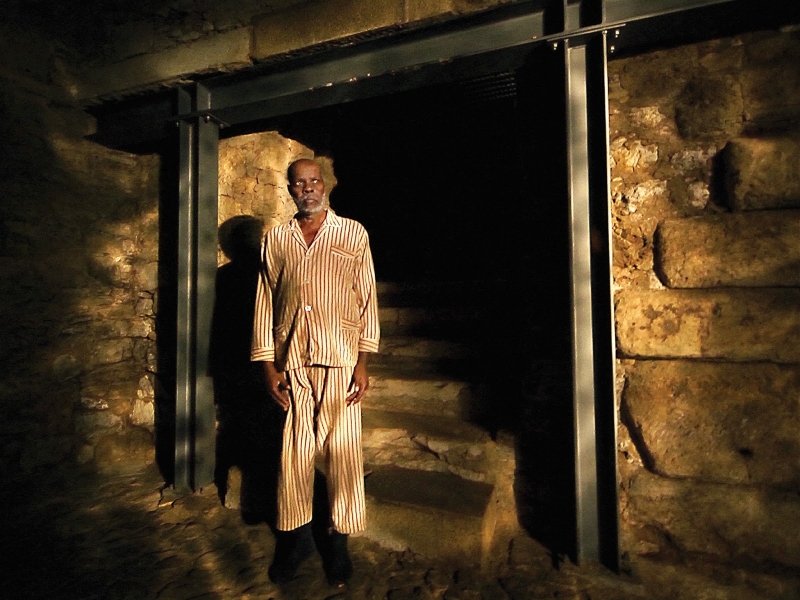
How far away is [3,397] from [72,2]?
2.71 m

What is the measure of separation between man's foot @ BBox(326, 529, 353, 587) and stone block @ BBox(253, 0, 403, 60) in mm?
2515

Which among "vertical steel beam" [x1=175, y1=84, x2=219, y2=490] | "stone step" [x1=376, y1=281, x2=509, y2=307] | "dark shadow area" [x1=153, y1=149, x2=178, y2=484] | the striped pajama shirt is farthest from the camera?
"stone step" [x1=376, y1=281, x2=509, y2=307]

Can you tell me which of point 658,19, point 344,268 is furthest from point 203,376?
point 658,19

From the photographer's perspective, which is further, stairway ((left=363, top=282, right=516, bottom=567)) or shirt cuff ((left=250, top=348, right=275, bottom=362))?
stairway ((left=363, top=282, right=516, bottom=567))

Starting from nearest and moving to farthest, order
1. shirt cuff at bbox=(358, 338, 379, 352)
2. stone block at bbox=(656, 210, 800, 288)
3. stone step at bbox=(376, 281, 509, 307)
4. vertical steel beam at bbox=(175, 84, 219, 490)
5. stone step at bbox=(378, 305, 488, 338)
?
stone block at bbox=(656, 210, 800, 288), shirt cuff at bbox=(358, 338, 379, 352), vertical steel beam at bbox=(175, 84, 219, 490), stone step at bbox=(378, 305, 488, 338), stone step at bbox=(376, 281, 509, 307)

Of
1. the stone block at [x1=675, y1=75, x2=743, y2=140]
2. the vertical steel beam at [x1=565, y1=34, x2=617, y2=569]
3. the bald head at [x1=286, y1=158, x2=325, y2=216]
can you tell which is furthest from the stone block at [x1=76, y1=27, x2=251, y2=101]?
the stone block at [x1=675, y1=75, x2=743, y2=140]

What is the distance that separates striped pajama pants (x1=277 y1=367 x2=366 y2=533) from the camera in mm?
1810

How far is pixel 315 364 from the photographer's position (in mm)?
1797

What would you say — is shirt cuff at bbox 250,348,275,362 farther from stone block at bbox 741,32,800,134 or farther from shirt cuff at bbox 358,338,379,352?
stone block at bbox 741,32,800,134

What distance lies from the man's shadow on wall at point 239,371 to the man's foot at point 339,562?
82 centimetres

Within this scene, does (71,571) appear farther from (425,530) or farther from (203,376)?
(425,530)

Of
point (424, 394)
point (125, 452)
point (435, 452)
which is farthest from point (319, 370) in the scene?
point (125, 452)

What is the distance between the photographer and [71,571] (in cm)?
190

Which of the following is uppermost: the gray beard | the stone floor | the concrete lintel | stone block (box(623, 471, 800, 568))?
the concrete lintel
